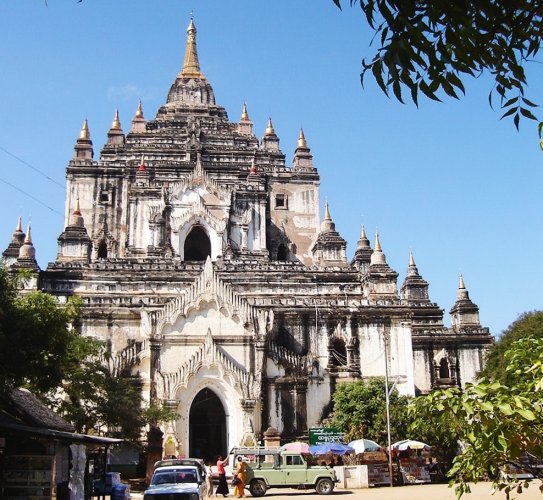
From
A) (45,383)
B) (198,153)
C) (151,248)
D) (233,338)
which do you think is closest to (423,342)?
(233,338)

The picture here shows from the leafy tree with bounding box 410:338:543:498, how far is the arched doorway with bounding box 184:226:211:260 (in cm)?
4171

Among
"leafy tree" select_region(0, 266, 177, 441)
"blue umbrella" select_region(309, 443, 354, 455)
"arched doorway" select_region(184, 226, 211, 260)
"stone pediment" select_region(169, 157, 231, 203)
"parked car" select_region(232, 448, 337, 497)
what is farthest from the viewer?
"arched doorway" select_region(184, 226, 211, 260)

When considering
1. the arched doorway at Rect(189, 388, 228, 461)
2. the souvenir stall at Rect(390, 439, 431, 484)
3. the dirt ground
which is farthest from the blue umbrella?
the arched doorway at Rect(189, 388, 228, 461)

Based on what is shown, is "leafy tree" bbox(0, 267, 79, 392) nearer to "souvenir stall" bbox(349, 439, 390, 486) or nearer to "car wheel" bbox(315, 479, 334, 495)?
"car wheel" bbox(315, 479, 334, 495)

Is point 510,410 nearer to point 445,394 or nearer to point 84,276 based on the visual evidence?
point 445,394

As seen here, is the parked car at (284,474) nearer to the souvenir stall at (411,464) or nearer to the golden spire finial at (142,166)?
the souvenir stall at (411,464)

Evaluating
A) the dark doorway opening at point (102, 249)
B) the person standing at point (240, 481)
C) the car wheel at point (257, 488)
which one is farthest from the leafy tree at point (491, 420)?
the dark doorway opening at point (102, 249)

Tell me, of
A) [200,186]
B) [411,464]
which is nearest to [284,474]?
[411,464]

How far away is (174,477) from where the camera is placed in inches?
826

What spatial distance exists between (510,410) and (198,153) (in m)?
48.9

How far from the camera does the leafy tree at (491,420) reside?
975 centimetres

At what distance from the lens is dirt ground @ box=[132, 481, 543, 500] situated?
2519cm

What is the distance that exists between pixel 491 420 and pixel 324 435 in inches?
1054

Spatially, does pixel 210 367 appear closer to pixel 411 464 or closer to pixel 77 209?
pixel 411 464
